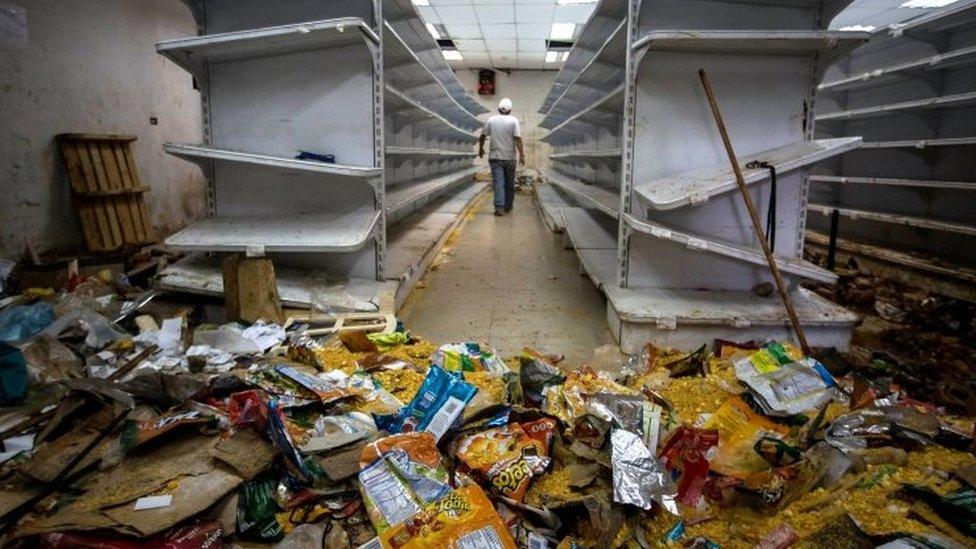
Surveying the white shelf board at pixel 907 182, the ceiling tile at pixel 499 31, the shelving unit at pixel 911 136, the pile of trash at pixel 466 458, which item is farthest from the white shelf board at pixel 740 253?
the ceiling tile at pixel 499 31

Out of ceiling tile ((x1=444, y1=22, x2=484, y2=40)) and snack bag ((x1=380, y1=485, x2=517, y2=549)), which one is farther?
ceiling tile ((x1=444, y1=22, x2=484, y2=40))

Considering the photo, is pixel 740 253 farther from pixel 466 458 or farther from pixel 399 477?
pixel 399 477

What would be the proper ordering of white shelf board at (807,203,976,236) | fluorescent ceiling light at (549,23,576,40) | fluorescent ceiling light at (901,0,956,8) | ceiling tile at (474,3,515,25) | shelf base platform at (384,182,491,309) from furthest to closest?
fluorescent ceiling light at (549,23,576,40)
ceiling tile at (474,3,515,25)
fluorescent ceiling light at (901,0,956,8)
white shelf board at (807,203,976,236)
shelf base platform at (384,182,491,309)

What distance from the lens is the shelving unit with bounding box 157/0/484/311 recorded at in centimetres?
293

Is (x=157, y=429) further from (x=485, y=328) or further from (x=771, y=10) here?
(x=771, y=10)

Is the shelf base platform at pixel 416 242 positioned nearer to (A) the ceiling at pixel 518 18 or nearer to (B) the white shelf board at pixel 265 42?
(B) the white shelf board at pixel 265 42

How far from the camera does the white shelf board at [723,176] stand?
2566mm

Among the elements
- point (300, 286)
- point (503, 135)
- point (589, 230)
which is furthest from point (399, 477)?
point (503, 135)

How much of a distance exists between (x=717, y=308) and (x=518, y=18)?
26.7 feet

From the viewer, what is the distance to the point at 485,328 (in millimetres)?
3148

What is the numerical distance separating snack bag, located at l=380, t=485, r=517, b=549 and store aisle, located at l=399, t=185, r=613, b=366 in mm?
1416

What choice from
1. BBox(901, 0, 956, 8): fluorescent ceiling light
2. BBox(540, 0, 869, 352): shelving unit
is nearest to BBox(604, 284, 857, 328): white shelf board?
BBox(540, 0, 869, 352): shelving unit

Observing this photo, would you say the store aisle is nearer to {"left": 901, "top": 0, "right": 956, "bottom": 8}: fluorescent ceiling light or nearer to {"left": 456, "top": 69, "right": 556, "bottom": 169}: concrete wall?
{"left": 901, "top": 0, "right": 956, "bottom": 8}: fluorescent ceiling light

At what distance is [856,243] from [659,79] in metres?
3.83
